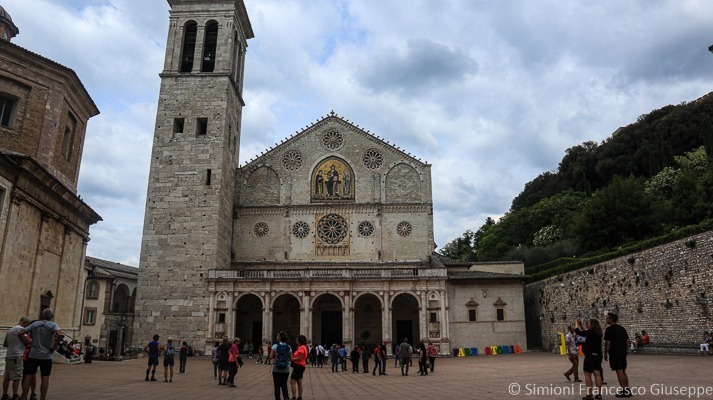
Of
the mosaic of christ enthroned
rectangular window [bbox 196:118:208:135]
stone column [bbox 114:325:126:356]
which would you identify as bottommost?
stone column [bbox 114:325:126:356]

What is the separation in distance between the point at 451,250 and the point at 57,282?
79.2 metres

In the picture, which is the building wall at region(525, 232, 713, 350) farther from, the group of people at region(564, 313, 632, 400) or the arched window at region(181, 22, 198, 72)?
the arched window at region(181, 22, 198, 72)

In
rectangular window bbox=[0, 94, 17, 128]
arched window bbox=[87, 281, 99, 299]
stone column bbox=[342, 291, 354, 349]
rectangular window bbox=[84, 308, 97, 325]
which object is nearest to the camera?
rectangular window bbox=[0, 94, 17, 128]

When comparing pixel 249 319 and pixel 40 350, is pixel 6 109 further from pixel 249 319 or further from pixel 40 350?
pixel 249 319

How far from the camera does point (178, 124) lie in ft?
123

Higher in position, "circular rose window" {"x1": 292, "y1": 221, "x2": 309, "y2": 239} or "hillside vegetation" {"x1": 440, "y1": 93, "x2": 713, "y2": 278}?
"hillside vegetation" {"x1": 440, "y1": 93, "x2": 713, "y2": 278}

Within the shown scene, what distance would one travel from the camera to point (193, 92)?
Result: 37594mm

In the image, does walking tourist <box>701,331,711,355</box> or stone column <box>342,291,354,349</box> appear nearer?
walking tourist <box>701,331,711,355</box>

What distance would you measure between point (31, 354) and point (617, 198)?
1631 inches

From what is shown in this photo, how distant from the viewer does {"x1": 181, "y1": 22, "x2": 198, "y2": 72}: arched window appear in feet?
128

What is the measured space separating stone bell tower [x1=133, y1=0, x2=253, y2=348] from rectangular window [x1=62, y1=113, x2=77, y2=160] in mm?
12263

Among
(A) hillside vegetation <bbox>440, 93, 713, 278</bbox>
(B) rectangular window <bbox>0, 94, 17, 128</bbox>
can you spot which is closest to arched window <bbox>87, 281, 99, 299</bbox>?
(B) rectangular window <bbox>0, 94, 17, 128</bbox>

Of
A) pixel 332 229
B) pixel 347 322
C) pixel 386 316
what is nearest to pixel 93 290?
pixel 332 229

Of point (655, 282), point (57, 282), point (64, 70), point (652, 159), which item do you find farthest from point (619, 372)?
point (652, 159)
